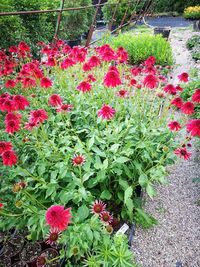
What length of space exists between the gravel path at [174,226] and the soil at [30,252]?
671 mm

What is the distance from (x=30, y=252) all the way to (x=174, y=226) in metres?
1.10

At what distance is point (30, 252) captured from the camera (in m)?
1.66

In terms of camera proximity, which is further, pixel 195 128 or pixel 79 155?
pixel 79 155

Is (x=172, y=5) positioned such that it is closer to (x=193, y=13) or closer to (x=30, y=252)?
(x=193, y=13)

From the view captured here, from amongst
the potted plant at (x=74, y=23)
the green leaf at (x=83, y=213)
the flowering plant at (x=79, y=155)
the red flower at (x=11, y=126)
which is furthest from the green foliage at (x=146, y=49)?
the green leaf at (x=83, y=213)

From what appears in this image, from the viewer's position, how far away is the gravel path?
1801 mm

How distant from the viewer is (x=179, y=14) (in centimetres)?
1498

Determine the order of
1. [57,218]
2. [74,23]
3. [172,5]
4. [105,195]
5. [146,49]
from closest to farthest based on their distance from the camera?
[57,218], [105,195], [146,49], [74,23], [172,5]

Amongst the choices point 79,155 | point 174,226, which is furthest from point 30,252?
point 174,226

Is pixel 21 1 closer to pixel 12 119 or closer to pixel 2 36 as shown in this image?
pixel 2 36

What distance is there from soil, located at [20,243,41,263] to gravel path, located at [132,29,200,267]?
2.20 feet

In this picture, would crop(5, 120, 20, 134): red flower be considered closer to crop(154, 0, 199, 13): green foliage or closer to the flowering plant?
the flowering plant

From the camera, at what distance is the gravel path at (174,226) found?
1.80 meters

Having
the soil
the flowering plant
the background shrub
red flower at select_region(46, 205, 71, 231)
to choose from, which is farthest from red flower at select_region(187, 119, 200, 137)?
the background shrub
